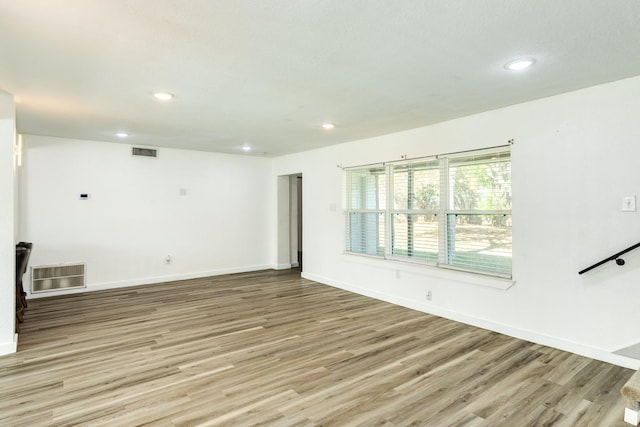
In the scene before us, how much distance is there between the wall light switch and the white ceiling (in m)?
1.00

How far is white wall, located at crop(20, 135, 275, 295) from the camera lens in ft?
17.6

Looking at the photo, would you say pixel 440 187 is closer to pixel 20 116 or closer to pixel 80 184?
pixel 20 116

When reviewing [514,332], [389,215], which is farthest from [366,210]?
[514,332]

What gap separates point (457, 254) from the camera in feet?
14.2

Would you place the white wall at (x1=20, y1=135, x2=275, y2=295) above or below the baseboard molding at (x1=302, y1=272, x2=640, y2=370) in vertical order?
above

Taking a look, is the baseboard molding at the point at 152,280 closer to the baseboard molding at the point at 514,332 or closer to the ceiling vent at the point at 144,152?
the ceiling vent at the point at 144,152

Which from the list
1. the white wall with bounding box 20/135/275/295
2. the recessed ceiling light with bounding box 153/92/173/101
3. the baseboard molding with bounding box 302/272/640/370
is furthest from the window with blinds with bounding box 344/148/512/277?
the recessed ceiling light with bounding box 153/92/173/101

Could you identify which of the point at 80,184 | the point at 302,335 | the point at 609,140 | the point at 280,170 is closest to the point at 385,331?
the point at 302,335

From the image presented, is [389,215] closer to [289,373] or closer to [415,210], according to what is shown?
[415,210]

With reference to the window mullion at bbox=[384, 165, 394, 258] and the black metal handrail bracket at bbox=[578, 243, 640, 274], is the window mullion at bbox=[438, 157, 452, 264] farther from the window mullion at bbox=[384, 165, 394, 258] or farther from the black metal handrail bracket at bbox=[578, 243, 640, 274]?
the black metal handrail bracket at bbox=[578, 243, 640, 274]

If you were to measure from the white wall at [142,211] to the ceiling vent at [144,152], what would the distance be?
102 mm

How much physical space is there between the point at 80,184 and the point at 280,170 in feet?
11.6

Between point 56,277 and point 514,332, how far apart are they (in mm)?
6340

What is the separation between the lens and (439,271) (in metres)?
4.43
